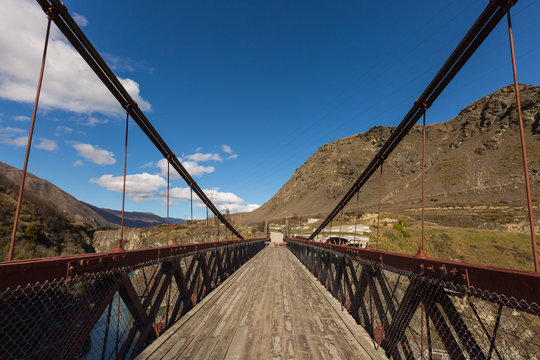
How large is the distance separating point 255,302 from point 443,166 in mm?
124343

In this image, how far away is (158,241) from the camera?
52.3 metres

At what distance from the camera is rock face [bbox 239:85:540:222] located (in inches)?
2997

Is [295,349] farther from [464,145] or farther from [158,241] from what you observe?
[464,145]

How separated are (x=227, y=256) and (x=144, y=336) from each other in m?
7.39

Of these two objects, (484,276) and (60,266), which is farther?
(60,266)

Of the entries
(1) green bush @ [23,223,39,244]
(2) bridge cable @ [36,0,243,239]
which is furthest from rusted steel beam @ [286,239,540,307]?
(1) green bush @ [23,223,39,244]

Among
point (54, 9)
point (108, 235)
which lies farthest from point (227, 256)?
point (108, 235)

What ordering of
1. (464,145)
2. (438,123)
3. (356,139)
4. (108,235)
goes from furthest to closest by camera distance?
(356,139) < (438,123) < (464,145) < (108,235)

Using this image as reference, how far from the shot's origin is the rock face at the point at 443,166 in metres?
76.1

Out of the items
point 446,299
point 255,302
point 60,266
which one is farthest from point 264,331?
point 60,266

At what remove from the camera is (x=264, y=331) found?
19.4 feet

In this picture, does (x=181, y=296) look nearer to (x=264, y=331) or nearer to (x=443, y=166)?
(x=264, y=331)

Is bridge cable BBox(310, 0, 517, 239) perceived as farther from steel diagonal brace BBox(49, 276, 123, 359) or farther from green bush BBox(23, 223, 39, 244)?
green bush BBox(23, 223, 39, 244)

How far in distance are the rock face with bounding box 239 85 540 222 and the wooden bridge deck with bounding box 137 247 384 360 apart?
249 ft
